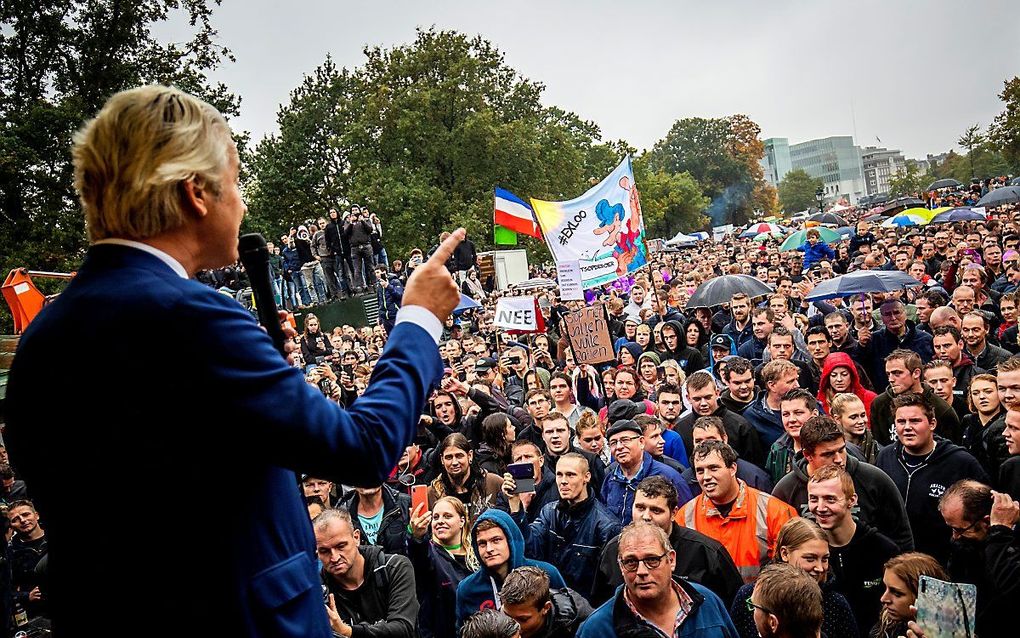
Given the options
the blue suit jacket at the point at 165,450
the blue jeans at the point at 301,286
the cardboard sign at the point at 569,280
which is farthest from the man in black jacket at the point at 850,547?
the blue jeans at the point at 301,286

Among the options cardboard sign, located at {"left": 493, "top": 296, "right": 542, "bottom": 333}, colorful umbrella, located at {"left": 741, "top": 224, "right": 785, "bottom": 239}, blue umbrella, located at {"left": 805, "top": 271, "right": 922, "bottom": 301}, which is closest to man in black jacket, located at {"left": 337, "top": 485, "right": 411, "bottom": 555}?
cardboard sign, located at {"left": 493, "top": 296, "right": 542, "bottom": 333}

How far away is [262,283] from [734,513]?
4009 millimetres

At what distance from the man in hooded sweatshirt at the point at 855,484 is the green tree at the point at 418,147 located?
31250 mm

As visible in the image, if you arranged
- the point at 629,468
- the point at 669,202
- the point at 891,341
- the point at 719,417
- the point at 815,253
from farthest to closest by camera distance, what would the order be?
the point at 669,202, the point at 815,253, the point at 891,341, the point at 719,417, the point at 629,468

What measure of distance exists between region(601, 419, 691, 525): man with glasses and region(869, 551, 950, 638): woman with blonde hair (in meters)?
2.10

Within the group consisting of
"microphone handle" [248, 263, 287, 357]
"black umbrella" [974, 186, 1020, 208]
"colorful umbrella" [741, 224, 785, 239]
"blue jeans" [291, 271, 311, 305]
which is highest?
"blue jeans" [291, 271, 311, 305]

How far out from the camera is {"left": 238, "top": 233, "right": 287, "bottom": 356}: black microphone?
187 centimetres

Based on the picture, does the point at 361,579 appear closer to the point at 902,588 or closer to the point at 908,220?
the point at 902,588

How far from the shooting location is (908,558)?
4102 millimetres

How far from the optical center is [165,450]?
146 cm

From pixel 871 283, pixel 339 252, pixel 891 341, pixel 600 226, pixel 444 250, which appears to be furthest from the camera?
pixel 339 252

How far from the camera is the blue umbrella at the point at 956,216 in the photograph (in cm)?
2438

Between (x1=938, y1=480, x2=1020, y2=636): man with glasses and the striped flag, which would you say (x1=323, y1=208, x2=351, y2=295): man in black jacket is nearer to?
the striped flag

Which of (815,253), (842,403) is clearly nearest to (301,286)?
(815,253)
